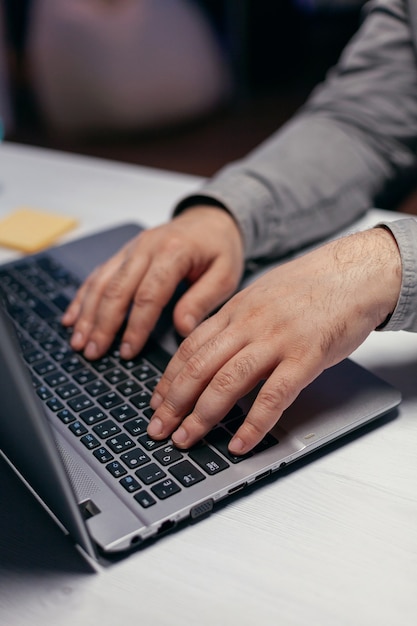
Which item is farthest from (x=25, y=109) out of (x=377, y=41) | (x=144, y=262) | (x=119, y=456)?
(x=119, y=456)

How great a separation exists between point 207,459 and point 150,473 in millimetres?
42

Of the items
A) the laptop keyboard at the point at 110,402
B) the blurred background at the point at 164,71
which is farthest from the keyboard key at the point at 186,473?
the blurred background at the point at 164,71

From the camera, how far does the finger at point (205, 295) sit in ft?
2.19

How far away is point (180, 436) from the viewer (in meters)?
0.52

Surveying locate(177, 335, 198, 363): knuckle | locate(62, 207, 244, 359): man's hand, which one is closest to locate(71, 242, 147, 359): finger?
locate(62, 207, 244, 359): man's hand

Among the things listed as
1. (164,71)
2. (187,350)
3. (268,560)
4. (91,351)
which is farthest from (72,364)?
(164,71)

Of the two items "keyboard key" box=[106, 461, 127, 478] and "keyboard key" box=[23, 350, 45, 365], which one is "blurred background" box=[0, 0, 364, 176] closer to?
"keyboard key" box=[23, 350, 45, 365]

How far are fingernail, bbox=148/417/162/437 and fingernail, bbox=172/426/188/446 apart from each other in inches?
0.6

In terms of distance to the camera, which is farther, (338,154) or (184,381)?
(338,154)

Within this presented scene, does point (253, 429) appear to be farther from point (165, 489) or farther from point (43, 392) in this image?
point (43, 392)

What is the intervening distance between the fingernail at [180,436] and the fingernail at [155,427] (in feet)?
0.05

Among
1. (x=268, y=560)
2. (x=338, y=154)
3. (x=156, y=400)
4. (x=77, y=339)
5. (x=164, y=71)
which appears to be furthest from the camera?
(x=164, y=71)

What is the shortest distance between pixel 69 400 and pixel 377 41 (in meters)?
0.65

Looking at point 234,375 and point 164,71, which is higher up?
point 234,375
